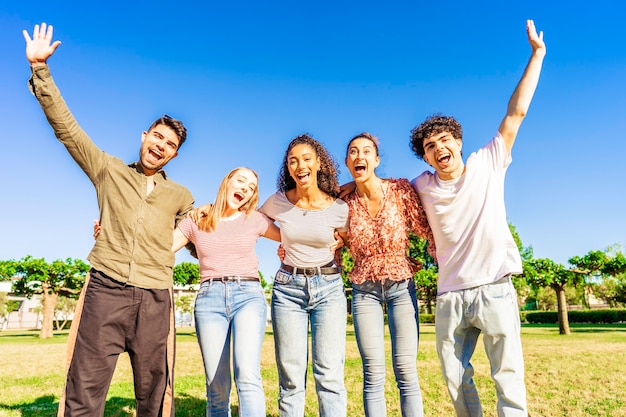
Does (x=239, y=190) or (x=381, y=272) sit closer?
(x=381, y=272)

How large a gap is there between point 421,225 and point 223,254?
195cm

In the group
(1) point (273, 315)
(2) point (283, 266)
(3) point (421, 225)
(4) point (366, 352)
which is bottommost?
(4) point (366, 352)

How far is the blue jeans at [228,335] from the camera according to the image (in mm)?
3758

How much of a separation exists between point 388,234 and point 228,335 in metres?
1.77

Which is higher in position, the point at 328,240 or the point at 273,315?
the point at 328,240

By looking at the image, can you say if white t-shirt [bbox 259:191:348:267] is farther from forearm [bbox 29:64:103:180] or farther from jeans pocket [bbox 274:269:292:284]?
forearm [bbox 29:64:103:180]

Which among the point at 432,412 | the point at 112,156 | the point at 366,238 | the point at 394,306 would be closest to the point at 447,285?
the point at 394,306

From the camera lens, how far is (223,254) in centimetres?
418

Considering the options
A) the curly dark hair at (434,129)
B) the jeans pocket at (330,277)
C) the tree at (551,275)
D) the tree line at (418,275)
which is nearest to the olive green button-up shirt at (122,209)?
the jeans pocket at (330,277)

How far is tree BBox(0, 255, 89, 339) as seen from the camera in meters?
28.9

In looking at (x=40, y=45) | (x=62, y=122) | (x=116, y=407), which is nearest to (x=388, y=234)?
(x=62, y=122)

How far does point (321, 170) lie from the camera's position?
4.62 meters

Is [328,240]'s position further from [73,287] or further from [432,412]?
[73,287]

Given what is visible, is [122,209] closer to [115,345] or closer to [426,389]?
[115,345]
